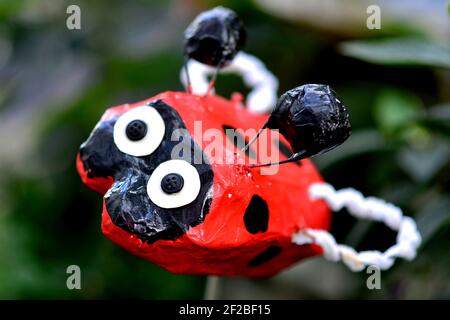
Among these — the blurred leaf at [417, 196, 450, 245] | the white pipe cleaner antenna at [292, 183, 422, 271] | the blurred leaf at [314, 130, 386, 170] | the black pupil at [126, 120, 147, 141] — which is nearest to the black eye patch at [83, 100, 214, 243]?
the black pupil at [126, 120, 147, 141]

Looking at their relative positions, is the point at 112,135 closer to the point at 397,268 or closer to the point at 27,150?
the point at 397,268

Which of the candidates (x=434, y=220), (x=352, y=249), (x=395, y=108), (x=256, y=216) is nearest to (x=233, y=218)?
(x=256, y=216)

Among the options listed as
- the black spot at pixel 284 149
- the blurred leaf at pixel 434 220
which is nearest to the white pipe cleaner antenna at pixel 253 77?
the black spot at pixel 284 149

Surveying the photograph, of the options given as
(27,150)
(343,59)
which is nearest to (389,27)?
(343,59)

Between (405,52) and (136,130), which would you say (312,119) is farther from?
(405,52)

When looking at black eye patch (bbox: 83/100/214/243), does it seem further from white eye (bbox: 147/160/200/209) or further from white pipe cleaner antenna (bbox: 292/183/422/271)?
white pipe cleaner antenna (bbox: 292/183/422/271)

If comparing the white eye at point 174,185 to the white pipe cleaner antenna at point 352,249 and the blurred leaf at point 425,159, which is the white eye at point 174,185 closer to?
the white pipe cleaner antenna at point 352,249

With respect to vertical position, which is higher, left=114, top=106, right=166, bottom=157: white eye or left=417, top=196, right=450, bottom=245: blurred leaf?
left=114, top=106, right=166, bottom=157: white eye
